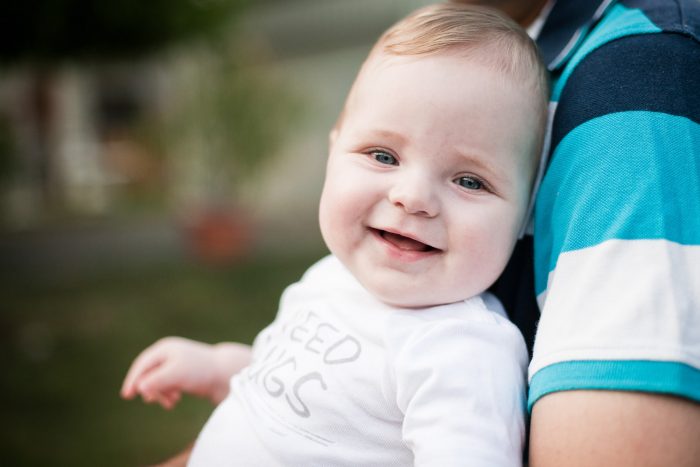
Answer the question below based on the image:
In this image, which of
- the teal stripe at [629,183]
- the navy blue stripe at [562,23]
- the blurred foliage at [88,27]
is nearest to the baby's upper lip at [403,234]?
the teal stripe at [629,183]

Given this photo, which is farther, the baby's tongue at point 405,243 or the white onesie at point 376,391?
the baby's tongue at point 405,243

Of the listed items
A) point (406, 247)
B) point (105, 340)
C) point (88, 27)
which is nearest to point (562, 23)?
point (406, 247)

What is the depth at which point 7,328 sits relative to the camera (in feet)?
21.2

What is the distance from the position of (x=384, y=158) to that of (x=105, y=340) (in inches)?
215

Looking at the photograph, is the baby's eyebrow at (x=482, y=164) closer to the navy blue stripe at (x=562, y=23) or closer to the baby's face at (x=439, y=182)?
the baby's face at (x=439, y=182)

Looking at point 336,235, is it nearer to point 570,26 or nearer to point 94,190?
point 570,26

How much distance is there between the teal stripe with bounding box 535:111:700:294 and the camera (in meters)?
1.00

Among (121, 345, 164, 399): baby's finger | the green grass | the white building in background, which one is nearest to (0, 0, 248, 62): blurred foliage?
the white building in background

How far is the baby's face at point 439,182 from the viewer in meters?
1.25

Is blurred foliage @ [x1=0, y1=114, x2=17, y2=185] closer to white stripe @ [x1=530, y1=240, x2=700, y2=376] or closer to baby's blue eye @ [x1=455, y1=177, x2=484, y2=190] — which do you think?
baby's blue eye @ [x1=455, y1=177, x2=484, y2=190]

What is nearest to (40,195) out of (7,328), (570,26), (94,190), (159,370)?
(94,190)

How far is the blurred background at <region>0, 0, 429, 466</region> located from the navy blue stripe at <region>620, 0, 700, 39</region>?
13.1 ft

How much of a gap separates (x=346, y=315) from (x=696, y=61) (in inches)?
30.2

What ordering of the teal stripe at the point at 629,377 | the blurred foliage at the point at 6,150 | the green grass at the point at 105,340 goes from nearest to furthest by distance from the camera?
the teal stripe at the point at 629,377 < the green grass at the point at 105,340 < the blurred foliage at the point at 6,150
